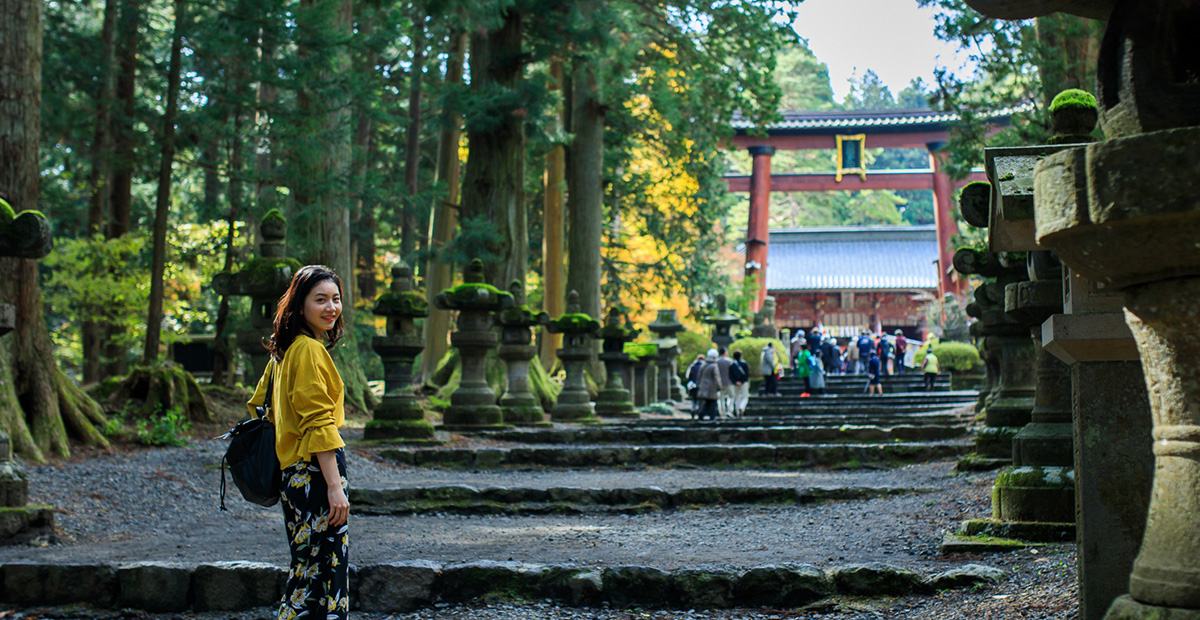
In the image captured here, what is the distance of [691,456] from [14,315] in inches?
244

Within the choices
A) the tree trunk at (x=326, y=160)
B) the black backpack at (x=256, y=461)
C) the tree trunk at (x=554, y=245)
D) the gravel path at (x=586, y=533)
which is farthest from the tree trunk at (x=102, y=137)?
the black backpack at (x=256, y=461)

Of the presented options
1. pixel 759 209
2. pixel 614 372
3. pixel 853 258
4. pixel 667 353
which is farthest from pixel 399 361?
pixel 853 258

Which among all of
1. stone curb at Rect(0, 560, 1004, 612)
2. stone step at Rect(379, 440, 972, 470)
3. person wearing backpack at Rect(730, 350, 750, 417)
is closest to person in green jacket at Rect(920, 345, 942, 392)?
person wearing backpack at Rect(730, 350, 750, 417)

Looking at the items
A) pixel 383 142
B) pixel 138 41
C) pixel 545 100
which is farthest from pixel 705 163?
pixel 138 41

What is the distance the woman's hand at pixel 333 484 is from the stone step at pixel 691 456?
21.8 feet

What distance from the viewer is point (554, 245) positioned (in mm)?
20547

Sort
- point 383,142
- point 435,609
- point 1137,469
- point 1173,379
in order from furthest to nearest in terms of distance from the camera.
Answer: point 383,142
point 435,609
point 1137,469
point 1173,379

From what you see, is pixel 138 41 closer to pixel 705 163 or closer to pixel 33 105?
pixel 33 105

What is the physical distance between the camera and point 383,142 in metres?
24.5

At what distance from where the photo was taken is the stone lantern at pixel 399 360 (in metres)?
10.5

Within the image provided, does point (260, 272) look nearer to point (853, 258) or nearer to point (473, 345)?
point (473, 345)

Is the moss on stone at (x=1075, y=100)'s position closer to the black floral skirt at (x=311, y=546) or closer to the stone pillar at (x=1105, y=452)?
the stone pillar at (x=1105, y=452)

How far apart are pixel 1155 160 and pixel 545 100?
13126mm

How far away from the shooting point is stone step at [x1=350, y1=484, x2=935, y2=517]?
23.8ft
